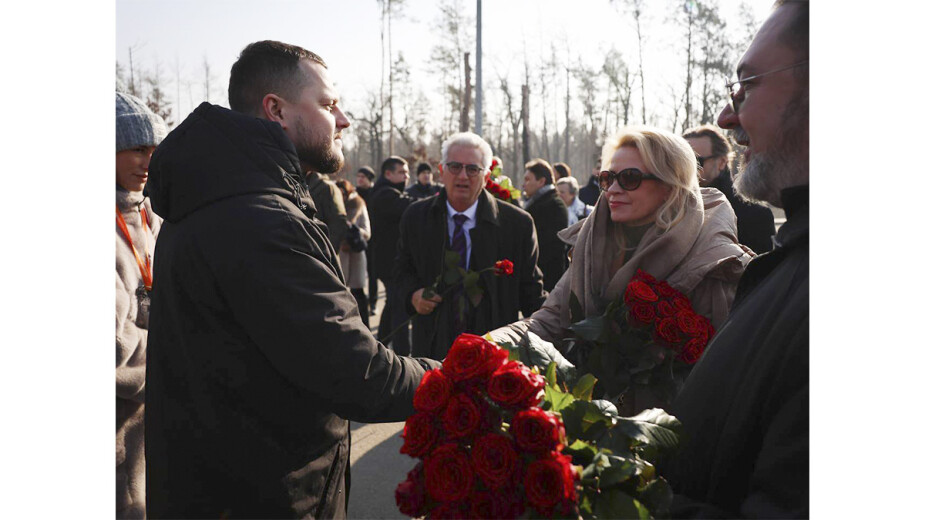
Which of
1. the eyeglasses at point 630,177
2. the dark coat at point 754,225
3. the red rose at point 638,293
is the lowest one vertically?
the red rose at point 638,293

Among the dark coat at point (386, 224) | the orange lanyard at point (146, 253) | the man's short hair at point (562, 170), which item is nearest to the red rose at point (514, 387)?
the orange lanyard at point (146, 253)

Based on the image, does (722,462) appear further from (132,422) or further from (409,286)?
(409,286)

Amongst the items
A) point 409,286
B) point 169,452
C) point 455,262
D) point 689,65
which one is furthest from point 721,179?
point 689,65

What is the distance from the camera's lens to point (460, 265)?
4176mm

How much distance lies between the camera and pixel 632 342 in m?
2.21

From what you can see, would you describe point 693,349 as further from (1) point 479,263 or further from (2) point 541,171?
(2) point 541,171

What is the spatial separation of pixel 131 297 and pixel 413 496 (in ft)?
5.84

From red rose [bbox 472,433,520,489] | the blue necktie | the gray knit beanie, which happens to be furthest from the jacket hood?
the blue necktie

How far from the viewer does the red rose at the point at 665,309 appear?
2.16 meters

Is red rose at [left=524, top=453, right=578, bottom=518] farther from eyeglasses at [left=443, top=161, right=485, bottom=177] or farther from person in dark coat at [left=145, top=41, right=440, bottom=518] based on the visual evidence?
eyeglasses at [left=443, top=161, right=485, bottom=177]

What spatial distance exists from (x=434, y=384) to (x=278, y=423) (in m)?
0.68

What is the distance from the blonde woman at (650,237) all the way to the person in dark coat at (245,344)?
71 centimetres

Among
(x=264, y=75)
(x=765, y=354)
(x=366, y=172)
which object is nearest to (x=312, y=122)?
(x=264, y=75)

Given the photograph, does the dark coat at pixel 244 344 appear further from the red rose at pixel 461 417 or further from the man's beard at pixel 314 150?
the red rose at pixel 461 417
